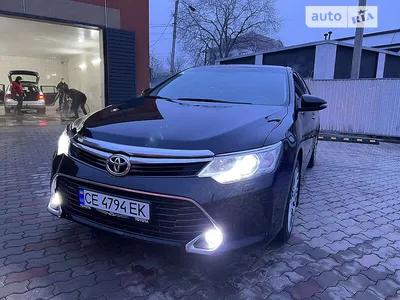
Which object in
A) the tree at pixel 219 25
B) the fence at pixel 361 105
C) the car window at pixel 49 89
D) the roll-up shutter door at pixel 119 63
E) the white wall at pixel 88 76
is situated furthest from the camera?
the tree at pixel 219 25

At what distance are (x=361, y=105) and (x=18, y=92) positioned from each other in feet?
39.4

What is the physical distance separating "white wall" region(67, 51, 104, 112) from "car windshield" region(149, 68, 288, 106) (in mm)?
8133

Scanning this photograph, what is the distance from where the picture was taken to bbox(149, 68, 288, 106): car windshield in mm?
2807

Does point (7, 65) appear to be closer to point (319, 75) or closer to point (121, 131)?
point (319, 75)

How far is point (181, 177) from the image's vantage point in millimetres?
1771

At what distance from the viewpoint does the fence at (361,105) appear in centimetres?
881

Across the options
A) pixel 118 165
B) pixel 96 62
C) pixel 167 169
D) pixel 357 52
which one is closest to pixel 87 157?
pixel 118 165

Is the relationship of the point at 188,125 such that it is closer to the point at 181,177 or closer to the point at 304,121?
the point at 181,177

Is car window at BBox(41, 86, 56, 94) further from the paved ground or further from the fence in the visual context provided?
the paved ground

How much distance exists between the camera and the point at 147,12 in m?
9.21

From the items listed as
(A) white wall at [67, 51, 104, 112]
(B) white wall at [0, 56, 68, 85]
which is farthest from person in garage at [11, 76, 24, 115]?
(B) white wall at [0, 56, 68, 85]

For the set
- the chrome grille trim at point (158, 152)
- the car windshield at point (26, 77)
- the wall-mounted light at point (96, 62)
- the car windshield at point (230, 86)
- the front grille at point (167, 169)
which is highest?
the wall-mounted light at point (96, 62)

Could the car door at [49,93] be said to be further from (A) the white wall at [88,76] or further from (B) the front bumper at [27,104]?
(B) the front bumper at [27,104]

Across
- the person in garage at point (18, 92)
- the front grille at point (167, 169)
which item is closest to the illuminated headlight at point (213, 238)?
the front grille at point (167, 169)
